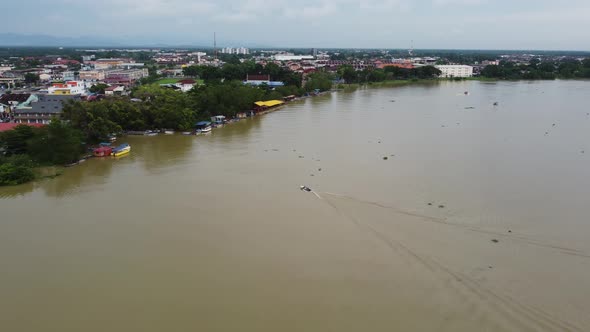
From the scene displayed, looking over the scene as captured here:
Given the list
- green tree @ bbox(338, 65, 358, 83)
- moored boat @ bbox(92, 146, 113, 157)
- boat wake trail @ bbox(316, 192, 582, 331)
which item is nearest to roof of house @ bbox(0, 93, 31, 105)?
moored boat @ bbox(92, 146, 113, 157)

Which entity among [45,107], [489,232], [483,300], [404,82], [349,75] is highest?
[349,75]

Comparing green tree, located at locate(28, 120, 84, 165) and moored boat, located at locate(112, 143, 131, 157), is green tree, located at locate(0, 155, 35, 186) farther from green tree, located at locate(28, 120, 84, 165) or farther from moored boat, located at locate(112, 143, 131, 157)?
moored boat, located at locate(112, 143, 131, 157)

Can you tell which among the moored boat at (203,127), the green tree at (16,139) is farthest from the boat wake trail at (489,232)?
the green tree at (16,139)

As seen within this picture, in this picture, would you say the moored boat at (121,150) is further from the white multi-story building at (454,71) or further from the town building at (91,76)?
the white multi-story building at (454,71)

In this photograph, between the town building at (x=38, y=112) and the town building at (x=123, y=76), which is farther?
the town building at (x=123, y=76)

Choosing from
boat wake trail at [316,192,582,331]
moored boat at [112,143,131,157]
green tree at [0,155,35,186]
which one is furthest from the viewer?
moored boat at [112,143,131,157]

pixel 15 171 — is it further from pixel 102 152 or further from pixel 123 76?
pixel 123 76

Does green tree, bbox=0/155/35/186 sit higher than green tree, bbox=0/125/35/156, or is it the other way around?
green tree, bbox=0/125/35/156

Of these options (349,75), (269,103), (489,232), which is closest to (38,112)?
(269,103)

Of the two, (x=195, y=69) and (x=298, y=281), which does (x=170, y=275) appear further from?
(x=195, y=69)
